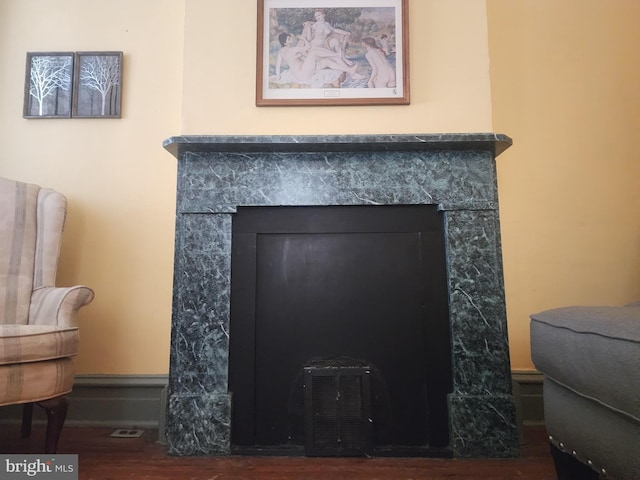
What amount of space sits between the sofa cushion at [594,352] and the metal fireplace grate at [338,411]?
600mm

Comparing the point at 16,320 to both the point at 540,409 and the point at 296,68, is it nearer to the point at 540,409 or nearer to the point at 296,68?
the point at 296,68

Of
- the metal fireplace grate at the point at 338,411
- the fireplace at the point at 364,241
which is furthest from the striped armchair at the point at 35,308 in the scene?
the metal fireplace grate at the point at 338,411

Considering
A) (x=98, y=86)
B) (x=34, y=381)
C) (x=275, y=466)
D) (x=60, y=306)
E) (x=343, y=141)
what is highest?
(x=98, y=86)

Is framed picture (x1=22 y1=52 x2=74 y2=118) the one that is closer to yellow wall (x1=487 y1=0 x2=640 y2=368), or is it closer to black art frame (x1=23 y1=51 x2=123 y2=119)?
black art frame (x1=23 y1=51 x2=123 y2=119)

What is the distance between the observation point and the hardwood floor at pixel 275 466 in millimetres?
1272

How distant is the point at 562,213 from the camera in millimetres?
1829

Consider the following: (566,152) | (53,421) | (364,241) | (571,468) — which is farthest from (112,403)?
(566,152)

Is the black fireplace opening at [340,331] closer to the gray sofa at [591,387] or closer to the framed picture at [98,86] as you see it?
the gray sofa at [591,387]

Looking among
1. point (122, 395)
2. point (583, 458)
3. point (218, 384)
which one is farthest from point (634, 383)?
point (122, 395)

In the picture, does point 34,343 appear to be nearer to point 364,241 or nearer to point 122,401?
point 122,401

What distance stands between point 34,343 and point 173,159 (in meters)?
0.95

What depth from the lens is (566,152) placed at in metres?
1.85

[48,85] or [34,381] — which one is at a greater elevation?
[48,85]

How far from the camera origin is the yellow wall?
1808 millimetres
